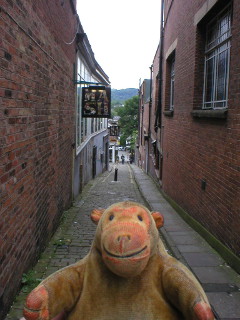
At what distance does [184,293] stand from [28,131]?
11.3ft

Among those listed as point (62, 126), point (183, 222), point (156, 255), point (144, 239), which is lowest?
point (183, 222)

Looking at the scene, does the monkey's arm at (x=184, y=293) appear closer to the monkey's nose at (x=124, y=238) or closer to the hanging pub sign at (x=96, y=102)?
the monkey's nose at (x=124, y=238)

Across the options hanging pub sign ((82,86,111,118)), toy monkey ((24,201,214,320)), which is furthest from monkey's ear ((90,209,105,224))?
hanging pub sign ((82,86,111,118))

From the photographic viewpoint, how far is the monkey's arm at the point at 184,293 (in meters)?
2.39

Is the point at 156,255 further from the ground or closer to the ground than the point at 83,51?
closer to the ground

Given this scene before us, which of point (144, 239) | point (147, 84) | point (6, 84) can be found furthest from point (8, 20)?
point (147, 84)

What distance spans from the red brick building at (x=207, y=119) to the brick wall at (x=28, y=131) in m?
3.09

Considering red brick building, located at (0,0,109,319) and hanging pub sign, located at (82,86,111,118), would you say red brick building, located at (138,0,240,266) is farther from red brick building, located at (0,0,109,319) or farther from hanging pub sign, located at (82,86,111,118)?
red brick building, located at (0,0,109,319)

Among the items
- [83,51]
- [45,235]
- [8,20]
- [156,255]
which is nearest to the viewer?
[156,255]

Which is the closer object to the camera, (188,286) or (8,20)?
(188,286)

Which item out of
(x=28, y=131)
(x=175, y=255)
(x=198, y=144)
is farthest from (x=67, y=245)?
(x=198, y=144)

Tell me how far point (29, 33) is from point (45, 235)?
11.6ft

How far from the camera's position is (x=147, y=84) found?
31422 mm

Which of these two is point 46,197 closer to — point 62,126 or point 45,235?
point 45,235
